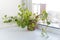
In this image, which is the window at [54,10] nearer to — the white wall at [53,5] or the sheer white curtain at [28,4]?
the white wall at [53,5]

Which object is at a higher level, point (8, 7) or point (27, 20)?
point (8, 7)

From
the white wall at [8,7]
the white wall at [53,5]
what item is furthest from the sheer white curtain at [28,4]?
the white wall at [53,5]

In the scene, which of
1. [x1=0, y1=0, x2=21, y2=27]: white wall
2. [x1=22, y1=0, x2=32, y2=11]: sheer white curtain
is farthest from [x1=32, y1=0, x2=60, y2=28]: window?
[x1=0, y1=0, x2=21, y2=27]: white wall

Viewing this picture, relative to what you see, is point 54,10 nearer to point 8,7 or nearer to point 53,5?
point 53,5

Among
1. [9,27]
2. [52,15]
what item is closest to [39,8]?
[52,15]

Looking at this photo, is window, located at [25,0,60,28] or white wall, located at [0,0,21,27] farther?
white wall, located at [0,0,21,27]

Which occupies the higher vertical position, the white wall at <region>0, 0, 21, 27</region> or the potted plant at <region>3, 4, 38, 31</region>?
the white wall at <region>0, 0, 21, 27</region>

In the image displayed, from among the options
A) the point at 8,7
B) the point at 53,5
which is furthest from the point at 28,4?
the point at 53,5

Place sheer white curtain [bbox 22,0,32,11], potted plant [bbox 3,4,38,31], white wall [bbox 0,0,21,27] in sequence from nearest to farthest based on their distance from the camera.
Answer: potted plant [bbox 3,4,38,31] → white wall [bbox 0,0,21,27] → sheer white curtain [bbox 22,0,32,11]

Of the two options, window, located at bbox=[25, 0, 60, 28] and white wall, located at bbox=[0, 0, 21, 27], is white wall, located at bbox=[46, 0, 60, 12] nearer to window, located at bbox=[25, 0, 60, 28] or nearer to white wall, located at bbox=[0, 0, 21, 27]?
window, located at bbox=[25, 0, 60, 28]

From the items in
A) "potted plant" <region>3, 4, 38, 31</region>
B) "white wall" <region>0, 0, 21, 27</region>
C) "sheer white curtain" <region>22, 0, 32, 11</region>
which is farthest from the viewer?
"sheer white curtain" <region>22, 0, 32, 11</region>

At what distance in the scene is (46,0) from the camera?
1.66 metres

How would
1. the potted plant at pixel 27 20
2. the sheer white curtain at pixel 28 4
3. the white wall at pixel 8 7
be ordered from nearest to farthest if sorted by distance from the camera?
the potted plant at pixel 27 20, the white wall at pixel 8 7, the sheer white curtain at pixel 28 4

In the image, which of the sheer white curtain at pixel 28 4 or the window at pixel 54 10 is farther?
the sheer white curtain at pixel 28 4
